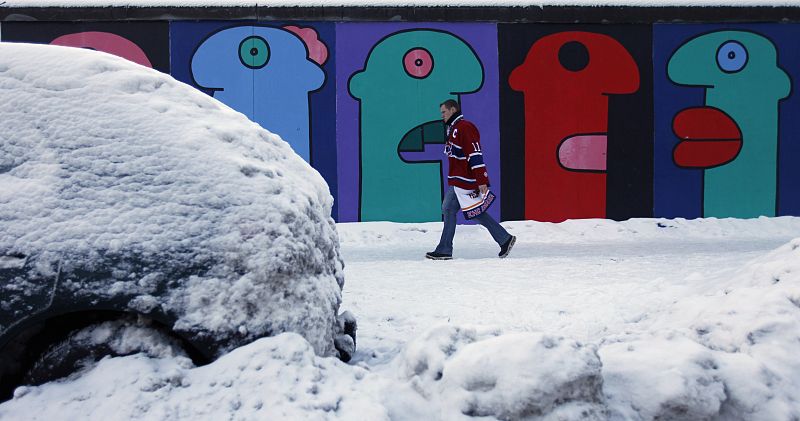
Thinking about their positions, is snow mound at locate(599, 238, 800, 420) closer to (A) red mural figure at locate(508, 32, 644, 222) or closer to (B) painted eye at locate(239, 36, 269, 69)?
(A) red mural figure at locate(508, 32, 644, 222)

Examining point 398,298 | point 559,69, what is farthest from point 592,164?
point 398,298

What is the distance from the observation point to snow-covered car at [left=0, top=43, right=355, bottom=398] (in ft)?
7.59

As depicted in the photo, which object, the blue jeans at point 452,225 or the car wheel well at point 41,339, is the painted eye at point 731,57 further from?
the car wheel well at point 41,339

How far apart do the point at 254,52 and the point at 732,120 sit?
6675 millimetres

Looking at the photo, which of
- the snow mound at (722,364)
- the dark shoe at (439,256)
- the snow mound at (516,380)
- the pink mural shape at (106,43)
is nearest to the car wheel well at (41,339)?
the snow mound at (516,380)

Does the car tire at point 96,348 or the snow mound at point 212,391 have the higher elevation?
the car tire at point 96,348

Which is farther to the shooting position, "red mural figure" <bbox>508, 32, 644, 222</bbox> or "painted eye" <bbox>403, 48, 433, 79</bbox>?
"red mural figure" <bbox>508, 32, 644, 222</bbox>

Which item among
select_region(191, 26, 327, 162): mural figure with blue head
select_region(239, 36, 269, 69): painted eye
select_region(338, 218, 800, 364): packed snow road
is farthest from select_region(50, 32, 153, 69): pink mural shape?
select_region(338, 218, 800, 364): packed snow road

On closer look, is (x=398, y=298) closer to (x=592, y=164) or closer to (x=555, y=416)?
(x=555, y=416)

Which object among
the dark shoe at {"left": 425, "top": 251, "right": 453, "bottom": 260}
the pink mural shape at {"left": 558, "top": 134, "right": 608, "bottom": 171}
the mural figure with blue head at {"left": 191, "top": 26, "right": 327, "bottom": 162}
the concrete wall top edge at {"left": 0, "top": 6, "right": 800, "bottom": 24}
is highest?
the concrete wall top edge at {"left": 0, "top": 6, "right": 800, "bottom": 24}

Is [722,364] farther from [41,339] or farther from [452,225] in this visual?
[452,225]

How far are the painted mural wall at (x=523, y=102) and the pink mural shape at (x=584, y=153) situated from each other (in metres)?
0.01

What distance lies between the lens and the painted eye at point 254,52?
9.68 metres

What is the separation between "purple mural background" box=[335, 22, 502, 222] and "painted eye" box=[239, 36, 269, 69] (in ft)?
3.20
